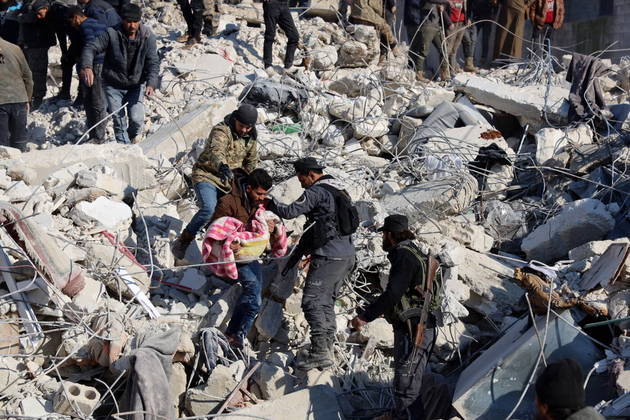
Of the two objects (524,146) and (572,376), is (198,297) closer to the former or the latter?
(572,376)

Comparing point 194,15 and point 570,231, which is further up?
point 194,15

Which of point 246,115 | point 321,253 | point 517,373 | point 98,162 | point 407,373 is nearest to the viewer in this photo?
point 407,373

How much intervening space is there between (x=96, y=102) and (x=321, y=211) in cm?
397

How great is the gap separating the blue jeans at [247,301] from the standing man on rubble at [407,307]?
96 cm

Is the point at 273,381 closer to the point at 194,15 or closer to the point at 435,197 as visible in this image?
the point at 435,197

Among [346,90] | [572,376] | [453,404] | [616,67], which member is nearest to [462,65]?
[616,67]

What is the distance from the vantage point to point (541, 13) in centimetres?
1348

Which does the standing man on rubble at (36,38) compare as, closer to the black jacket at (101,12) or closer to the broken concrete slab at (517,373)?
the black jacket at (101,12)

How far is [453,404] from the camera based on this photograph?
620 cm

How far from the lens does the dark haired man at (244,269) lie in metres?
6.76

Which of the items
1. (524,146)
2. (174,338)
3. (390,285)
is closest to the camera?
(390,285)

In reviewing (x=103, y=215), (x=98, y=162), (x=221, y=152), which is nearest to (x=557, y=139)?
(x=221, y=152)

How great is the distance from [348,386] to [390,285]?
117cm

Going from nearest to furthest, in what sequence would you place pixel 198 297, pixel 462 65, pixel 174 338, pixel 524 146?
pixel 174 338 < pixel 198 297 < pixel 524 146 < pixel 462 65
